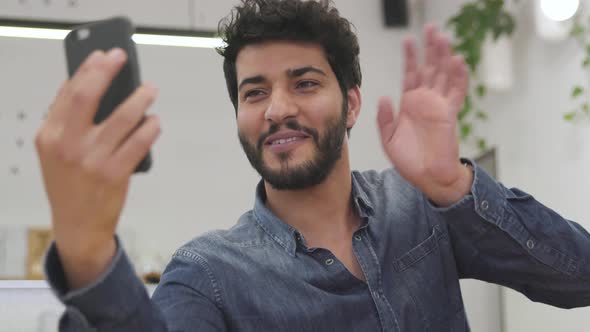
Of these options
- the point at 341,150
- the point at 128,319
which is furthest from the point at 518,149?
the point at 128,319

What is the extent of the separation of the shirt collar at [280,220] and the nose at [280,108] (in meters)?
0.16

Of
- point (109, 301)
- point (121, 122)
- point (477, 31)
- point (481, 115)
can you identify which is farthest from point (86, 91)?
point (481, 115)

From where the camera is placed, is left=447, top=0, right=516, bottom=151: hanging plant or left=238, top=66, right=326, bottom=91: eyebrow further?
left=447, top=0, right=516, bottom=151: hanging plant

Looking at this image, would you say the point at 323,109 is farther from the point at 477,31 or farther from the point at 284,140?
the point at 477,31

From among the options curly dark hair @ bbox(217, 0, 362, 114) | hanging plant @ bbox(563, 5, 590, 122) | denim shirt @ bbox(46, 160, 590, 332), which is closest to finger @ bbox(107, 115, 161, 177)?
denim shirt @ bbox(46, 160, 590, 332)

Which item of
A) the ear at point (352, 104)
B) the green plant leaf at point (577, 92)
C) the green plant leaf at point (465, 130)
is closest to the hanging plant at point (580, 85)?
the green plant leaf at point (577, 92)

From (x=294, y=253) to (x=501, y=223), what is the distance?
360mm

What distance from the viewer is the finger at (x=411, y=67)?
116 centimetres

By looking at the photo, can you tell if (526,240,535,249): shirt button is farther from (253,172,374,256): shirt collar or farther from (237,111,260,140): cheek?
(237,111,260,140): cheek

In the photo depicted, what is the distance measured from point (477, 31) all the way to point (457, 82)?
2.50m

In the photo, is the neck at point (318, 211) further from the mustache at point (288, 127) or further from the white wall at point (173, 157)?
the white wall at point (173, 157)

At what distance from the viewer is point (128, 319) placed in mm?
889

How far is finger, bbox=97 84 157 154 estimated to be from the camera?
79 centimetres

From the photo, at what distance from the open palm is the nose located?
23 cm
